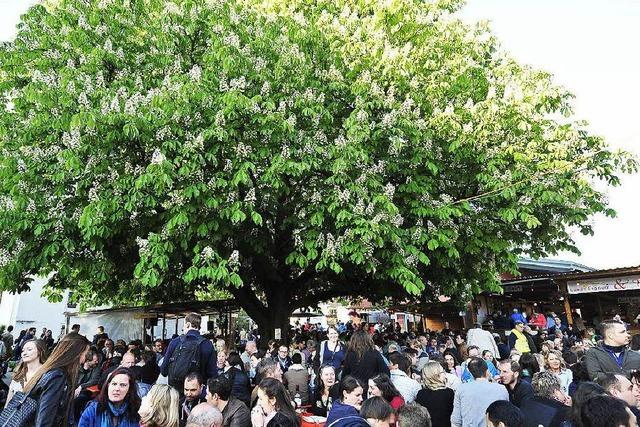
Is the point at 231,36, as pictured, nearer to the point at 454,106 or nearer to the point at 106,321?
the point at 454,106

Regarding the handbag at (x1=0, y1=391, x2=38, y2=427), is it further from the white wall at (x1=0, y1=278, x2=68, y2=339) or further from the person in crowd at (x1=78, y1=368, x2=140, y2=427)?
the white wall at (x1=0, y1=278, x2=68, y2=339)

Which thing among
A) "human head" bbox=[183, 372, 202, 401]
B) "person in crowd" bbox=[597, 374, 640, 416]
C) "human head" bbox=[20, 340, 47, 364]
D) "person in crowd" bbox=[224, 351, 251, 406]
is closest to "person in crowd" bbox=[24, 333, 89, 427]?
"human head" bbox=[20, 340, 47, 364]

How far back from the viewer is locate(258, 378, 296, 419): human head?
4784 mm

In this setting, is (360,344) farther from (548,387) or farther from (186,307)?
(186,307)

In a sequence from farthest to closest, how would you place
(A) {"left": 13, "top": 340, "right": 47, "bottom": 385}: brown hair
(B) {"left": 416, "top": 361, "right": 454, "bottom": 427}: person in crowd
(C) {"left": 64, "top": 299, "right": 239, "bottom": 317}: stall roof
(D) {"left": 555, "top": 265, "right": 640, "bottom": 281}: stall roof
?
(C) {"left": 64, "top": 299, "right": 239, "bottom": 317}: stall roof → (D) {"left": 555, "top": 265, "right": 640, "bottom": 281}: stall roof → (B) {"left": 416, "top": 361, "right": 454, "bottom": 427}: person in crowd → (A) {"left": 13, "top": 340, "right": 47, "bottom": 385}: brown hair

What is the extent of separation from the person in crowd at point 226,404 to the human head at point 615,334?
486 centimetres

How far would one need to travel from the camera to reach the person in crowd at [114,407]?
4270mm

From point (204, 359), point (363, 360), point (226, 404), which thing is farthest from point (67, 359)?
point (363, 360)

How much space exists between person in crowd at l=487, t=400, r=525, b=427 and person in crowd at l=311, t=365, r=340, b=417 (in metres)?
2.59

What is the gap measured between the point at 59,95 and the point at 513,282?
20831 millimetres

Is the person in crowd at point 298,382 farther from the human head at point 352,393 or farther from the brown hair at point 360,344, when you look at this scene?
the human head at point 352,393

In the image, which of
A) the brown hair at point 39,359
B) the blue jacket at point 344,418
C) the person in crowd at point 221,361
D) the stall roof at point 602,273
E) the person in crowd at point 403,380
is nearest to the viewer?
the blue jacket at point 344,418

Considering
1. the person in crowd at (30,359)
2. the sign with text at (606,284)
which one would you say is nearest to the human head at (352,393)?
the person in crowd at (30,359)

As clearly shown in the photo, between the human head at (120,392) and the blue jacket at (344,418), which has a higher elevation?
the human head at (120,392)
